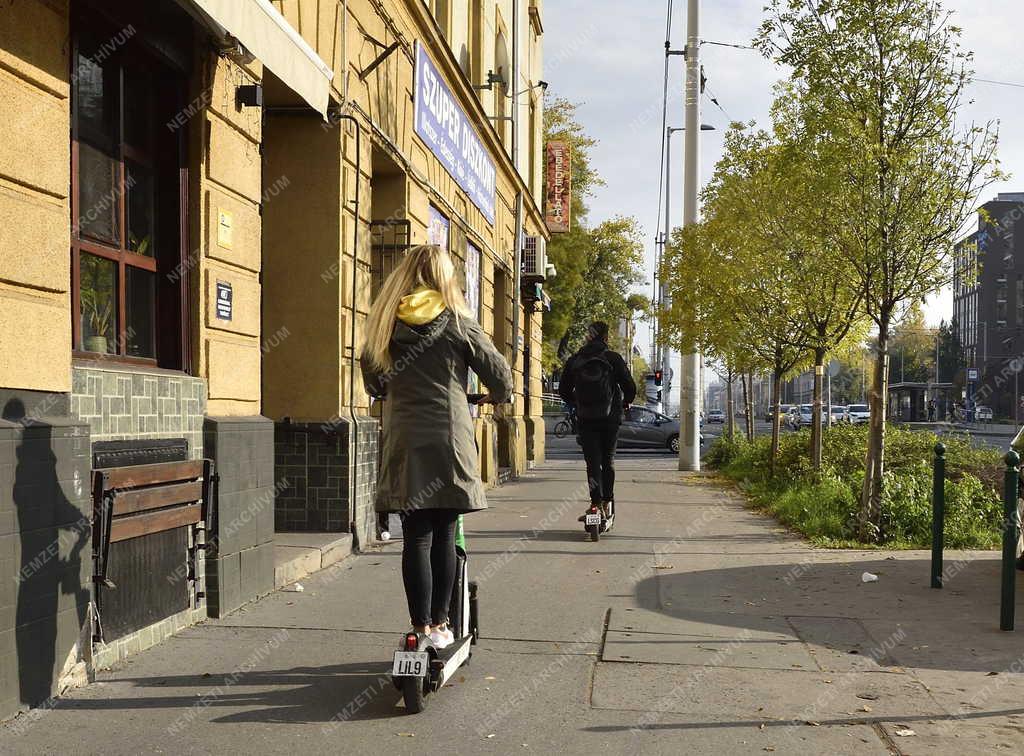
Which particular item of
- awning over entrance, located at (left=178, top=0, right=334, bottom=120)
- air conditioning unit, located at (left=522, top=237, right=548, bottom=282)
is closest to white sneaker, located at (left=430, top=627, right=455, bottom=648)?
awning over entrance, located at (left=178, top=0, right=334, bottom=120)

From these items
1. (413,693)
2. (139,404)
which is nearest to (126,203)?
(139,404)

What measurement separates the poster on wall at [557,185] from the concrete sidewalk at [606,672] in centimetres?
2058

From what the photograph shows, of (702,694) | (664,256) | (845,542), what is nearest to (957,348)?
(664,256)

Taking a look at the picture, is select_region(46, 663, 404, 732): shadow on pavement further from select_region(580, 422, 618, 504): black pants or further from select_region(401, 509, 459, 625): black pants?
select_region(580, 422, 618, 504): black pants

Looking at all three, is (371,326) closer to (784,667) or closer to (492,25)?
(784,667)

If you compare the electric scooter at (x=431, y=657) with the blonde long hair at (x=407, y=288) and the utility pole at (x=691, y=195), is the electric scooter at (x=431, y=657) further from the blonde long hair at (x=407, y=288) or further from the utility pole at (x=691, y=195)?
the utility pole at (x=691, y=195)

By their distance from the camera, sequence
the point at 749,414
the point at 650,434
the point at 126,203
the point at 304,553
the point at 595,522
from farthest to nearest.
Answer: the point at 650,434
the point at 749,414
the point at 595,522
the point at 304,553
the point at 126,203

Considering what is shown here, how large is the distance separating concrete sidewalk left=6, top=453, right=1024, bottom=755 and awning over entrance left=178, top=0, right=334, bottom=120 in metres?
3.09

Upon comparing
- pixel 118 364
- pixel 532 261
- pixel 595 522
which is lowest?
pixel 595 522

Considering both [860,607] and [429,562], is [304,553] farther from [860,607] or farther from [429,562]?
[860,607]

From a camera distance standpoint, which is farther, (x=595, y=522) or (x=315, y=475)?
(x=595, y=522)

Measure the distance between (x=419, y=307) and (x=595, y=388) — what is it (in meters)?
5.67

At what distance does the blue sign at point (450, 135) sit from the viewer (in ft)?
38.6

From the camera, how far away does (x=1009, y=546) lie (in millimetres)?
5961
